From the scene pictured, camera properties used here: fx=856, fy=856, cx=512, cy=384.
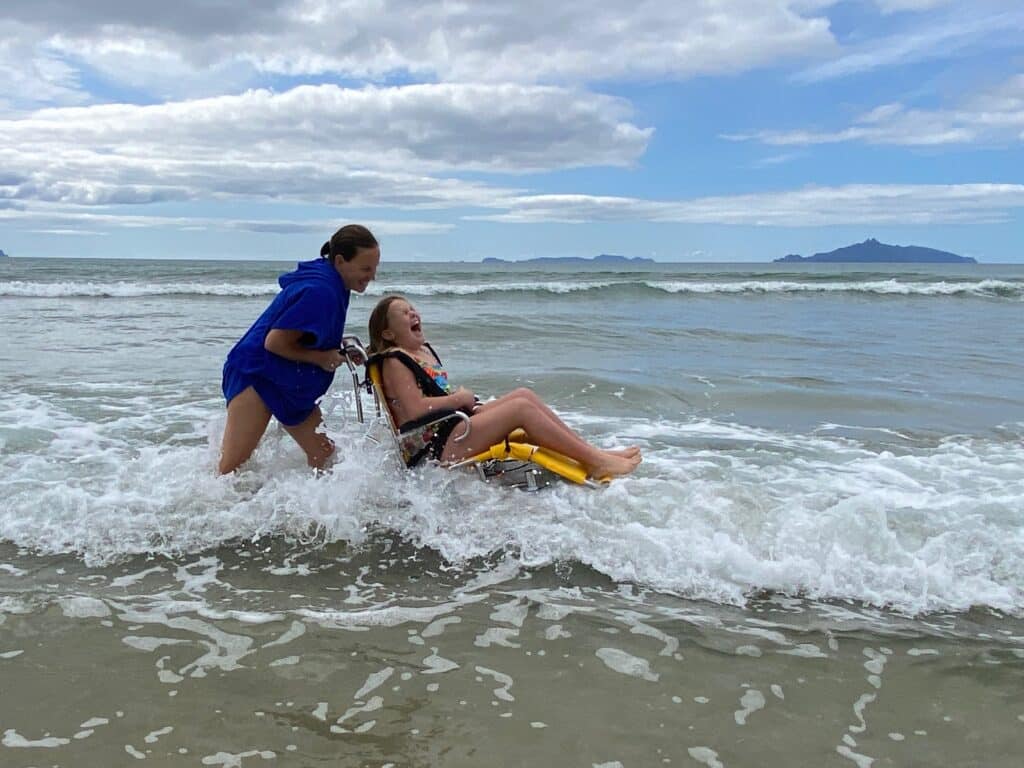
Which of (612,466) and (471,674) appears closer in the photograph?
(471,674)

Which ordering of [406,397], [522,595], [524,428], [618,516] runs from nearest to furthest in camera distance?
[522,595] → [618,516] → [406,397] → [524,428]

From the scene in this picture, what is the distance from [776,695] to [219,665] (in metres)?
2.10

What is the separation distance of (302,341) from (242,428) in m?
0.73

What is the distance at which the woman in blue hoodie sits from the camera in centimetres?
480

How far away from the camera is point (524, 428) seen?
539 centimetres

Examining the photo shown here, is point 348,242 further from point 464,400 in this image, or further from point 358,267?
point 464,400

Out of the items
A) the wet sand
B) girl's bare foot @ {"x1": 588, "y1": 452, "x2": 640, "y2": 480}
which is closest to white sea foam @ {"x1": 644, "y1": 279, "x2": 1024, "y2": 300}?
girl's bare foot @ {"x1": 588, "y1": 452, "x2": 640, "y2": 480}

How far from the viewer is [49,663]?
10.7ft

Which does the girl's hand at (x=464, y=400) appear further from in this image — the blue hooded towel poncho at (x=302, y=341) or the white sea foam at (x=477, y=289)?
the white sea foam at (x=477, y=289)

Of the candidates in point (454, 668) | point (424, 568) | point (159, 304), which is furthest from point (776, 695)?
point (159, 304)

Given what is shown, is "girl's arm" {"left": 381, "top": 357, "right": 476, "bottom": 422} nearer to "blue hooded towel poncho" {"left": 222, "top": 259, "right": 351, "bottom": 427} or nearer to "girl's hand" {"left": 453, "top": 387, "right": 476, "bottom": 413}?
"girl's hand" {"left": 453, "top": 387, "right": 476, "bottom": 413}

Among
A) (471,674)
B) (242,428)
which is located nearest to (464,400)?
(242,428)

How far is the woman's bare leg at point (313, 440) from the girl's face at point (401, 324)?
0.66m

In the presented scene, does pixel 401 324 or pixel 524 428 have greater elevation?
pixel 401 324
